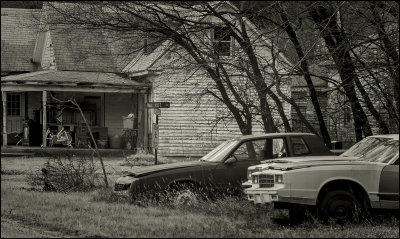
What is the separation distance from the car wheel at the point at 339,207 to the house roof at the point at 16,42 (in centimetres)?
2901

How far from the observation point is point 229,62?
20.2 metres

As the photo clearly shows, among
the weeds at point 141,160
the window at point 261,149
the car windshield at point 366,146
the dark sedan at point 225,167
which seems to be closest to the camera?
the car windshield at point 366,146

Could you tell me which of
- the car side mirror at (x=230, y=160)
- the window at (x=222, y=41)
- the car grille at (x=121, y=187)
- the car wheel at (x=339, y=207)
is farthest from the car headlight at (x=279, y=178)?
the window at (x=222, y=41)

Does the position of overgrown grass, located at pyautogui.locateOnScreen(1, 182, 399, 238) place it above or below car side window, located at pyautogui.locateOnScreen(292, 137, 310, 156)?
below

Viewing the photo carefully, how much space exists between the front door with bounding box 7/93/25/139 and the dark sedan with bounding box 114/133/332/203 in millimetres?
24011

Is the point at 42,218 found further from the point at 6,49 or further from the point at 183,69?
the point at 6,49

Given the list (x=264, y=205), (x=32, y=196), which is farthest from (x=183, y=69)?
(x=264, y=205)

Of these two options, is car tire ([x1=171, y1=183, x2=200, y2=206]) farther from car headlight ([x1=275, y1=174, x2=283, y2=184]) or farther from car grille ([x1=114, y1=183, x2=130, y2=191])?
car headlight ([x1=275, y1=174, x2=283, y2=184])

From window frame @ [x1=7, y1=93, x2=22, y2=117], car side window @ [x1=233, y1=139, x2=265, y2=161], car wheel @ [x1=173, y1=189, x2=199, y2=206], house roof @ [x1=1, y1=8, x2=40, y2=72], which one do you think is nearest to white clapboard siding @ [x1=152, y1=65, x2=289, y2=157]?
window frame @ [x1=7, y1=93, x2=22, y2=117]

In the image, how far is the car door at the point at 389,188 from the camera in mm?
12078

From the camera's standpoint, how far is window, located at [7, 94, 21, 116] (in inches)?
1539

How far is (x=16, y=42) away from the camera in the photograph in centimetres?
4094

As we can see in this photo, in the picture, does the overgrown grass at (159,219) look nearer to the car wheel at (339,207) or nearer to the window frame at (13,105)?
the car wheel at (339,207)

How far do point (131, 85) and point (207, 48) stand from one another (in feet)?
49.5
